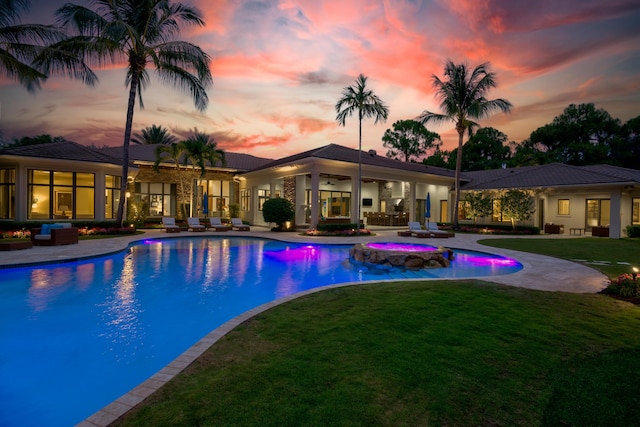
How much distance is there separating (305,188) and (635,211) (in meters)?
21.4

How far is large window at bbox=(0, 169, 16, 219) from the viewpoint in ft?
57.8

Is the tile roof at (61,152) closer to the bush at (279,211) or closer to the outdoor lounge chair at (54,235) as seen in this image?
the outdoor lounge chair at (54,235)

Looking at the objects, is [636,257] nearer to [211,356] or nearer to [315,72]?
[211,356]

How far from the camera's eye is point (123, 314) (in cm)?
584

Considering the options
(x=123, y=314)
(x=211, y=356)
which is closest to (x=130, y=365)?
(x=211, y=356)

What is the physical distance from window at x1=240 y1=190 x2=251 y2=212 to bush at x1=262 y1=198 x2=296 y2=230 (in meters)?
7.74

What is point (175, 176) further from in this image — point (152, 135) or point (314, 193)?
point (152, 135)

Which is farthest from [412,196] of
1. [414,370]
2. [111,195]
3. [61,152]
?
[61,152]

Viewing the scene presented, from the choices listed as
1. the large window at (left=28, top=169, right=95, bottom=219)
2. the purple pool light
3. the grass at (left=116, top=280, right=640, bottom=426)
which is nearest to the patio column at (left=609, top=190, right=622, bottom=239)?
the purple pool light

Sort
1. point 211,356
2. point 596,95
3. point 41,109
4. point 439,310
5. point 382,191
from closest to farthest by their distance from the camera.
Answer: point 211,356, point 439,310, point 41,109, point 596,95, point 382,191

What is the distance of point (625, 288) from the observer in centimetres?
604

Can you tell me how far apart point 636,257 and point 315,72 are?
1812 cm

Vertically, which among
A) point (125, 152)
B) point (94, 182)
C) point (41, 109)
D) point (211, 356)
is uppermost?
point (41, 109)

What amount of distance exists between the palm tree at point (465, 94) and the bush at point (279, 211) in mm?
12423
